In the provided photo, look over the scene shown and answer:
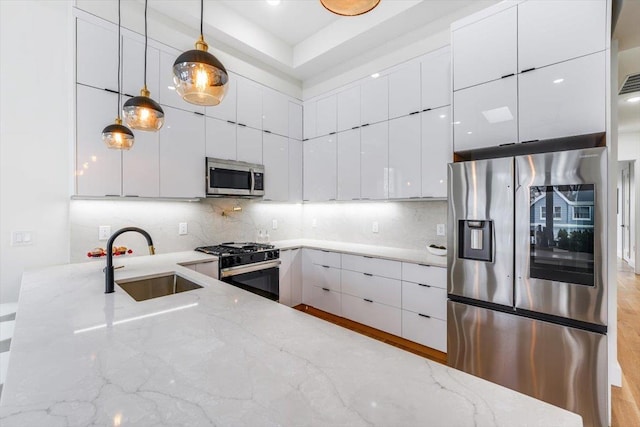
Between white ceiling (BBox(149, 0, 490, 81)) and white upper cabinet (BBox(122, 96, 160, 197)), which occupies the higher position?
white ceiling (BBox(149, 0, 490, 81))

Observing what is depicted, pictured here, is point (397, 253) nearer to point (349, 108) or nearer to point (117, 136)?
point (349, 108)

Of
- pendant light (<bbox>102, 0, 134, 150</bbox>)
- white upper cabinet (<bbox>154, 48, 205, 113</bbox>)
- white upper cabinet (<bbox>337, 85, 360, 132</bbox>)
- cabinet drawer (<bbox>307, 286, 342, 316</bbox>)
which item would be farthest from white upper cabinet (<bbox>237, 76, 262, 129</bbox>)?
cabinet drawer (<bbox>307, 286, 342, 316</bbox>)

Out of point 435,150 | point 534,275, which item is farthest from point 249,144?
point 534,275

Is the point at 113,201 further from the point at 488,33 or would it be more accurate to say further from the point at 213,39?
the point at 488,33

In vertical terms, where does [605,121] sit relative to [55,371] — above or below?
above

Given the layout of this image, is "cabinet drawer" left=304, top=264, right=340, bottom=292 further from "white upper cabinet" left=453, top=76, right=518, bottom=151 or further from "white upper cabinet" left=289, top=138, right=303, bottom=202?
"white upper cabinet" left=453, top=76, right=518, bottom=151

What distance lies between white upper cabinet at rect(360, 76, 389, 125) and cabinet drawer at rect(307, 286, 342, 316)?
6.67 feet

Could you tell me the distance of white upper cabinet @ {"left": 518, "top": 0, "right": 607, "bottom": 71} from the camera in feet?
5.80

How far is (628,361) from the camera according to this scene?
244cm

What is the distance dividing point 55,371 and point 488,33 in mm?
Result: 3002

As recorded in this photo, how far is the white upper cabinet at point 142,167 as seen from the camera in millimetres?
2467

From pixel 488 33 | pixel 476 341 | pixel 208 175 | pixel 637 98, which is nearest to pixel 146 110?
pixel 208 175

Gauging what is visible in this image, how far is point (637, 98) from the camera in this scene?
11.7ft

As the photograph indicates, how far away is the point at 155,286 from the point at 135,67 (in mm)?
1920
